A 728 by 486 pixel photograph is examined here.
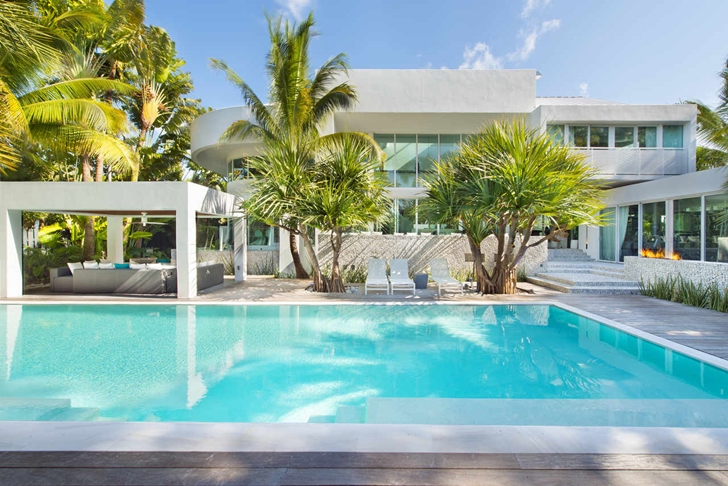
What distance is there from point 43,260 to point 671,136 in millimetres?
25107

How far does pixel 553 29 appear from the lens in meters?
16.1

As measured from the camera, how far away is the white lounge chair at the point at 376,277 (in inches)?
428

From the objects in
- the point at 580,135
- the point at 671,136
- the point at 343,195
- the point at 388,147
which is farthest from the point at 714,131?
the point at 343,195

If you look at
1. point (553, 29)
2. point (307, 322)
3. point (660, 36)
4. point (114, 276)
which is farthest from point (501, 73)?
point (114, 276)

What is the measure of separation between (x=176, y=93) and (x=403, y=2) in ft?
35.9

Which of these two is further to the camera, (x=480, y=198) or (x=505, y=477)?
(x=480, y=198)

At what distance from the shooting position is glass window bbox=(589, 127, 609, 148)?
1545 cm

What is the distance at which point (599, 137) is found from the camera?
15477 mm

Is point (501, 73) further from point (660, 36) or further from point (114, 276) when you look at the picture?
point (114, 276)

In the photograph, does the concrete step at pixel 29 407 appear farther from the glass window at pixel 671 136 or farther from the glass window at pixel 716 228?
the glass window at pixel 671 136

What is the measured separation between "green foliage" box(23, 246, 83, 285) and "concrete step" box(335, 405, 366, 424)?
1390cm

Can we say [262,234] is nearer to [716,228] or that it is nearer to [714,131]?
[714,131]

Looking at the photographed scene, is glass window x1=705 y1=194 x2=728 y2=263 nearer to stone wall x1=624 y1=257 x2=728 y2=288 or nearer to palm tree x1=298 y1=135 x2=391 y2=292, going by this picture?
stone wall x1=624 y1=257 x2=728 y2=288

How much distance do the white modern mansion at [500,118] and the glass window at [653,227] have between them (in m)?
0.04
